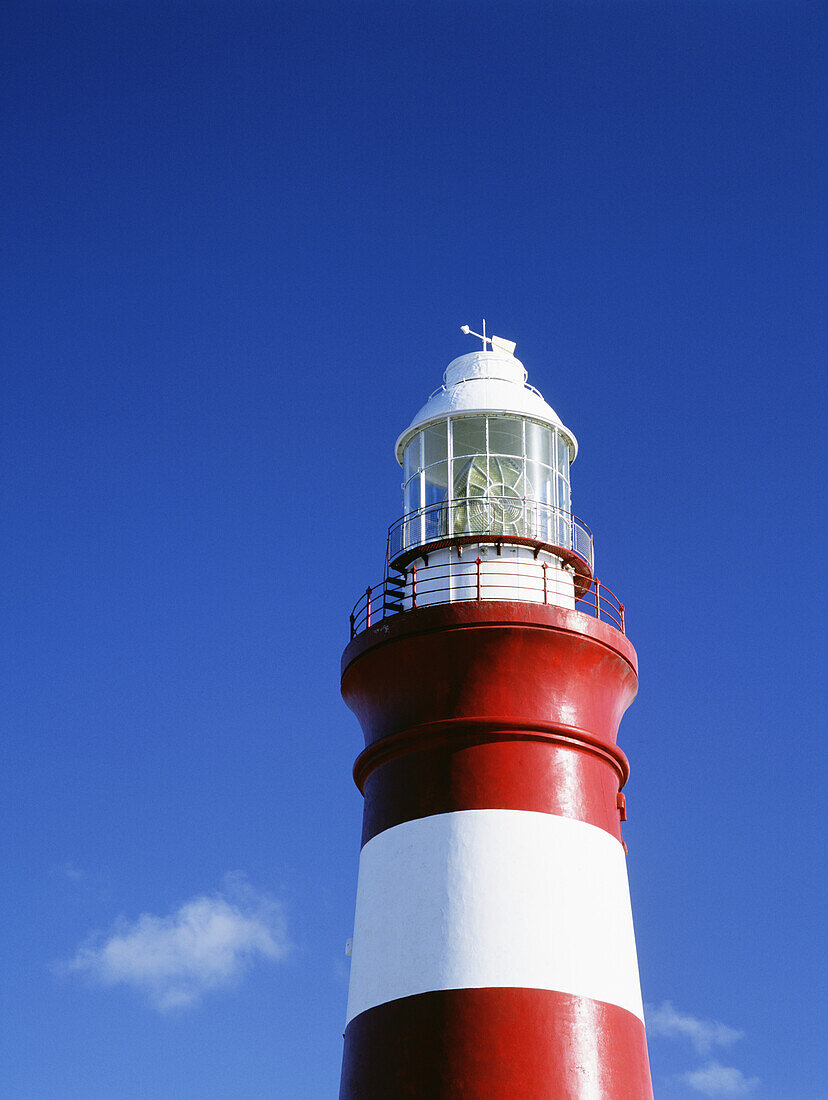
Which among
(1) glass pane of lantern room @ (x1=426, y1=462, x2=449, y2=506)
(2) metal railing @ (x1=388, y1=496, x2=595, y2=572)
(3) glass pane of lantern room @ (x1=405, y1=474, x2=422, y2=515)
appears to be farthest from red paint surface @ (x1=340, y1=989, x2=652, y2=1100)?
(1) glass pane of lantern room @ (x1=426, y1=462, x2=449, y2=506)

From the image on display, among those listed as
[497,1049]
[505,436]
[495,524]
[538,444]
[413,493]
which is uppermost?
[505,436]

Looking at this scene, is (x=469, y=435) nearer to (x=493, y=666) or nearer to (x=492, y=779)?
(x=493, y=666)

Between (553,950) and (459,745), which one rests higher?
(459,745)

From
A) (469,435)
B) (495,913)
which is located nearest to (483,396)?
(469,435)

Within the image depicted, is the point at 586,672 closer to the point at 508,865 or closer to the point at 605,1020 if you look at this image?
the point at 508,865

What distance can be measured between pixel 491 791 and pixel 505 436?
410cm

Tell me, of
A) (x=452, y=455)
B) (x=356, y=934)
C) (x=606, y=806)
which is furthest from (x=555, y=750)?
(x=452, y=455)

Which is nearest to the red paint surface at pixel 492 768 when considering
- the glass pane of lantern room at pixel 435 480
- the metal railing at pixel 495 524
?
the metal railing at pixel 495 524

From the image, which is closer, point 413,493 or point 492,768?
point 492,768

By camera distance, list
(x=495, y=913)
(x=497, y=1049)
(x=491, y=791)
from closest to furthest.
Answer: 1. (x=497, y=1049)
2. (x=495, y=913)
3. (x=491, y=791)

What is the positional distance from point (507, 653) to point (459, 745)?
958 millimetres

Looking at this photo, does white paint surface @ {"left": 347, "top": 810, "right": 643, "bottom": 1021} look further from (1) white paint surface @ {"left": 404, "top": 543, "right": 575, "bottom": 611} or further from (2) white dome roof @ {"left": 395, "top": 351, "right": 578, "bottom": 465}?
(2) white dome roof @ {"left": 395, "top": 351, "right": 578, "bottom": 465}

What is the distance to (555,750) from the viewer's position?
13.0m

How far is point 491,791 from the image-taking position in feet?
41.4
